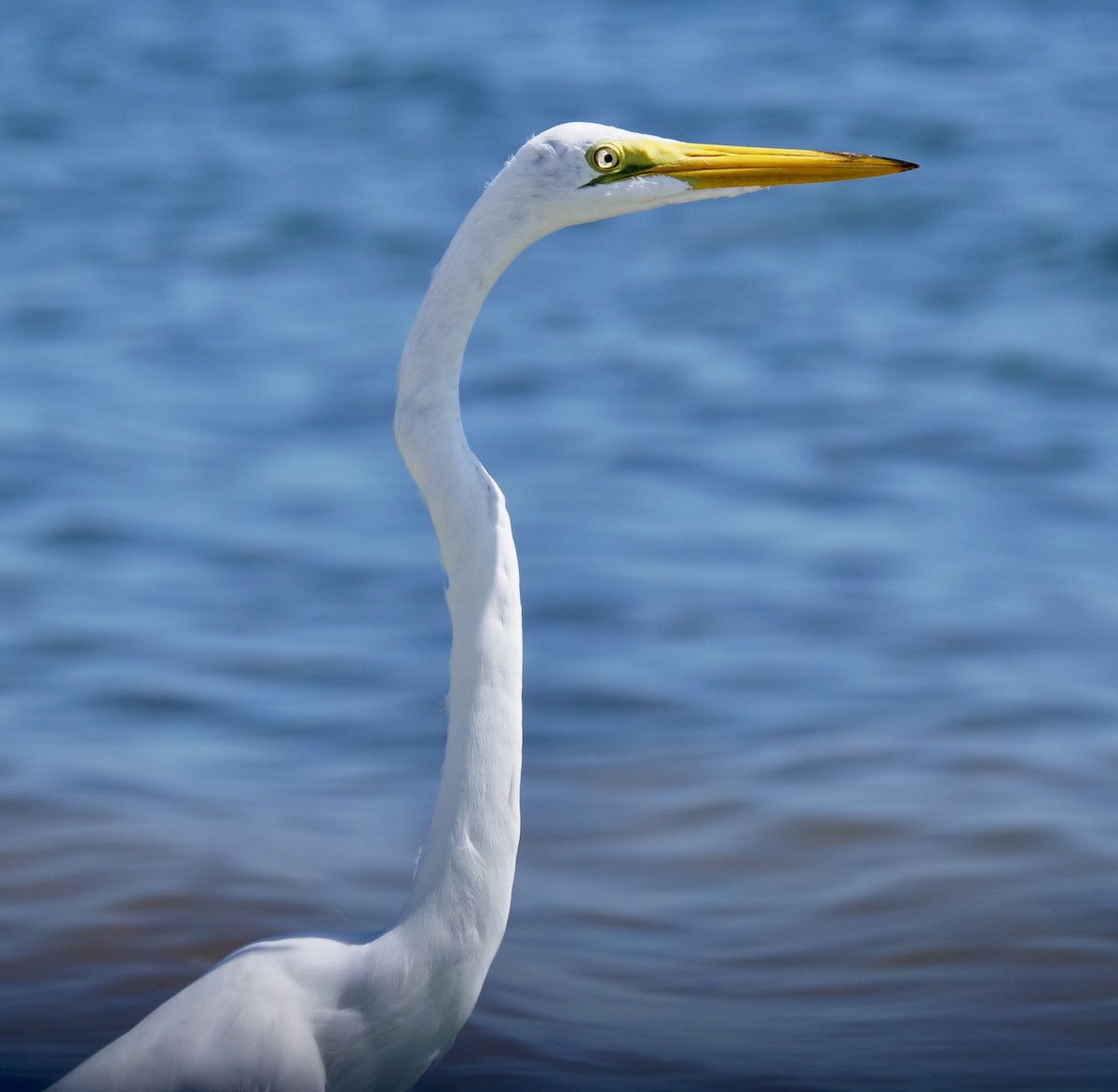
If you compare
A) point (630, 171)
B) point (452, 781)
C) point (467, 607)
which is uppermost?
point (630, 171)

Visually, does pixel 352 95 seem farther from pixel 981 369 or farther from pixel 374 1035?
pixel 374 1035

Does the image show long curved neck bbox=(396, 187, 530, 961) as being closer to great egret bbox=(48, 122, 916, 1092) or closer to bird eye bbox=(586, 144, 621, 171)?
great egret bbox=(48, 122, 916, 1092)

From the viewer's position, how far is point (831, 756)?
527 cm

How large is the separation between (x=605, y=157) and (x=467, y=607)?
0.82 metres

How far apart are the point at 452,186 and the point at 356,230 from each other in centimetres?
92

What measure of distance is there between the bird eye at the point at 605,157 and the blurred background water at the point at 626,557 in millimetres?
2123

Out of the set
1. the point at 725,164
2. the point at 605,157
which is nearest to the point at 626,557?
the point at 725,164

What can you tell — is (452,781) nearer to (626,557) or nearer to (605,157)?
(605,157)

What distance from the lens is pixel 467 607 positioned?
2.85 m

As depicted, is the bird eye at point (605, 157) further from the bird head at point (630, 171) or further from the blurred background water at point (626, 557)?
the blurred background water at point (626, 557)

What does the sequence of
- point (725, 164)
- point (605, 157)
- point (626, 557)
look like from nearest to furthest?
point (605, 157) < point (725, 164) < point (626, 557)

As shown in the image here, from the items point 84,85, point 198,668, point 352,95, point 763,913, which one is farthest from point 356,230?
point 763,913

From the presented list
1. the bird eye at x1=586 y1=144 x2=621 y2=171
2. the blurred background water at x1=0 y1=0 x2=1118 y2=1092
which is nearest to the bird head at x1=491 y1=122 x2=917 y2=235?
the bird eye at x1=586 y1=144 x2=621 y2=171

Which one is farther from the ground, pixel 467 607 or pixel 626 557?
pixel 626 557
